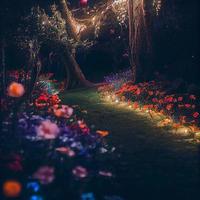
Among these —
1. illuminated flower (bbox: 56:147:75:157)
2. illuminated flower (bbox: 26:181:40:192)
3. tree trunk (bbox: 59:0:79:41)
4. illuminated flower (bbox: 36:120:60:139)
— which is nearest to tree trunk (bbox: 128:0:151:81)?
tree trunk (bbox: 59:0:79:41)

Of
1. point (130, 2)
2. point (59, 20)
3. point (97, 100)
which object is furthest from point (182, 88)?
point (59, 20)

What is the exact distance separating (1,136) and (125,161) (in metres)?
2.52

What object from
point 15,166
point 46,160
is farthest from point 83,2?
point 15,166

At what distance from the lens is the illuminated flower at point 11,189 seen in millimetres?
4713

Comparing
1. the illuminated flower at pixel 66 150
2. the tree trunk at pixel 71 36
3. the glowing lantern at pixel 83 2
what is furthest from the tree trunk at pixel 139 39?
the illuminated flower at pixel 66 150

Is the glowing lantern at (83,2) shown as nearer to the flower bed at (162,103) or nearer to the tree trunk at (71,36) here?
the tree trunk at (71,36)

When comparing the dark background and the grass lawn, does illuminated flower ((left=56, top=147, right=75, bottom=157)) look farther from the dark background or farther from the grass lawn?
the dark background

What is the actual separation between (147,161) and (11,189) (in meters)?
3.16

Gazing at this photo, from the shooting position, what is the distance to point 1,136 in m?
6.09

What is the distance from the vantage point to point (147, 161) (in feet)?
23.1

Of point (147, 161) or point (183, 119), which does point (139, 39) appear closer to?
point (183, 119)

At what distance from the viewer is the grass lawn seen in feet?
18.6

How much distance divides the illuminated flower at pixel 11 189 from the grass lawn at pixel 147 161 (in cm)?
133

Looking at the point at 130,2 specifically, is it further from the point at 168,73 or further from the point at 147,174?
the point at 147,174
